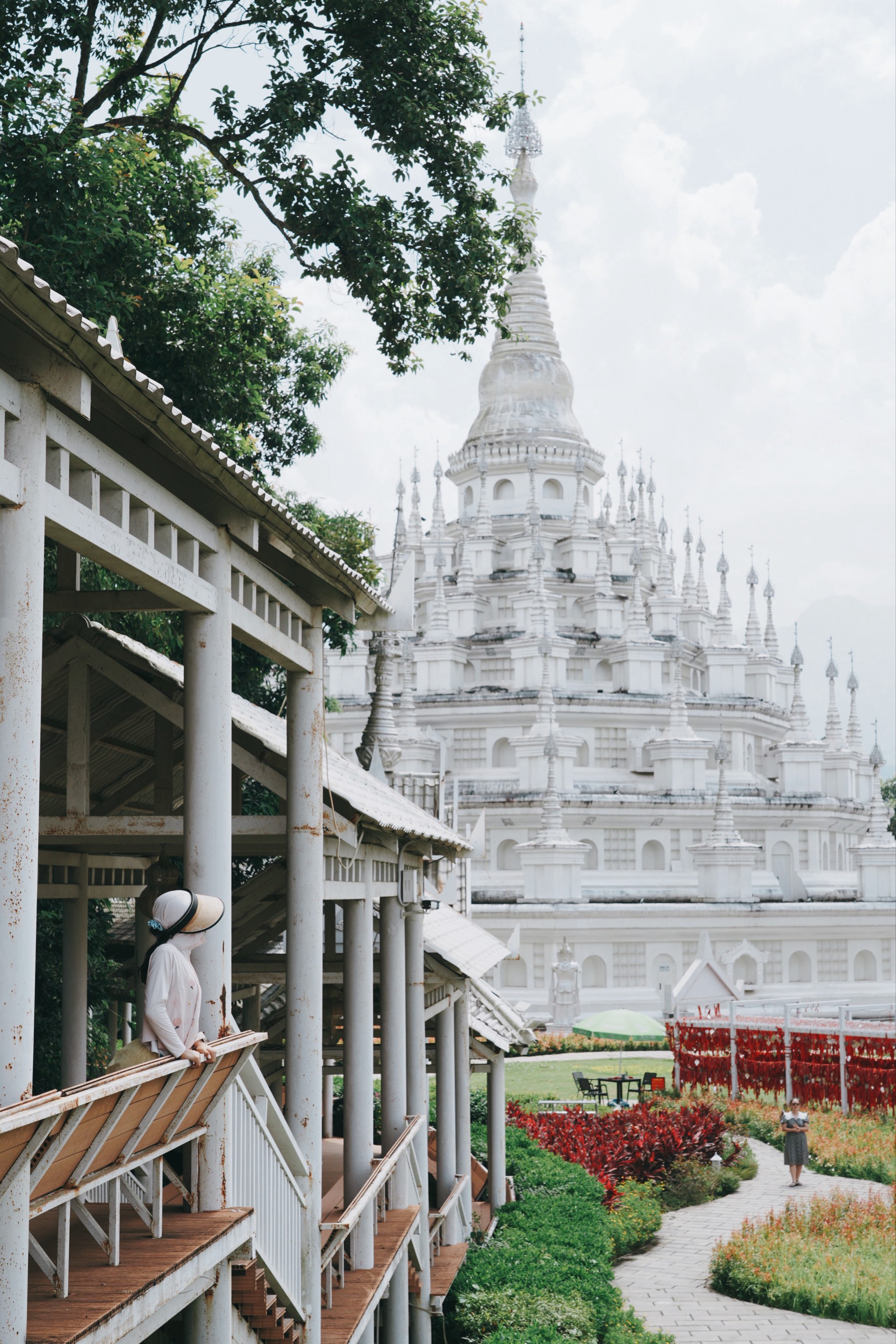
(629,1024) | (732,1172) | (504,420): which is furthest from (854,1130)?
(504,420)

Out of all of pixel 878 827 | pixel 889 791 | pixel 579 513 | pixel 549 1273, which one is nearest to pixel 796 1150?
pixel 549 1273

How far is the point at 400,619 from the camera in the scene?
9938 mm

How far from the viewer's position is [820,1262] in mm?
17734

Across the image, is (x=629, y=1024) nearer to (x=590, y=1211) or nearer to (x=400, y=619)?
(x=590, y=1211)

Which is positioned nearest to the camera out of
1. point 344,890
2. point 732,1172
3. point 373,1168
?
point 344,890

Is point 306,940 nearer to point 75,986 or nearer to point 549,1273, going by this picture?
point 75,986

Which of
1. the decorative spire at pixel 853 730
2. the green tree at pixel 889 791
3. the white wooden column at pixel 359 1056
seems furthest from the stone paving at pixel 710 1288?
the green tree at pixel 889 791

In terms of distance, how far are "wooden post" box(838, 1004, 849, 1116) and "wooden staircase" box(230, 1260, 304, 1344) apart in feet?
75.1

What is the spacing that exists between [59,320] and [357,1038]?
6400 millimetres

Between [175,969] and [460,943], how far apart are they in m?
10.3

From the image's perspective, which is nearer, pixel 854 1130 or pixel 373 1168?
pixel 373 1168

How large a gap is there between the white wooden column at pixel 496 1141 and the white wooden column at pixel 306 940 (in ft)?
32.2

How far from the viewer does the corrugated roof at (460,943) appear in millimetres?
14531

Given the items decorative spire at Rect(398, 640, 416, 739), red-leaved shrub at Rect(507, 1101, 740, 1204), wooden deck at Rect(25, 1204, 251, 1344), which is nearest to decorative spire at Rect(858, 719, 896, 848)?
decorative spire at Rect(398, 640, 416, 739)
